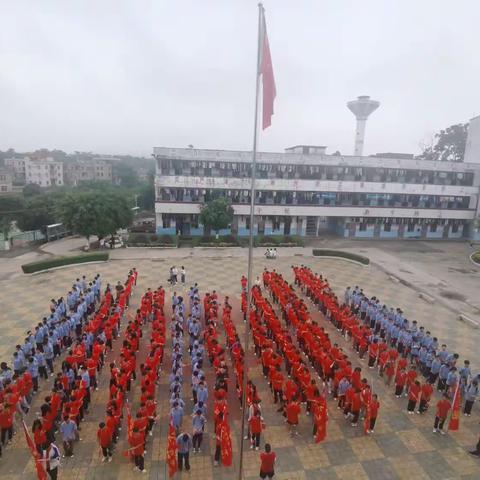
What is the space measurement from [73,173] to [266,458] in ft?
357

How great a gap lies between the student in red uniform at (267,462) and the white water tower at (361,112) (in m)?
47.6

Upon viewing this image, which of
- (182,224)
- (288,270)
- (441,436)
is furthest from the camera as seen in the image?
(182,224)

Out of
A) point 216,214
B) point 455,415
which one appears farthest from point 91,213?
point 455,415

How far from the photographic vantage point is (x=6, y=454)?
8297 mm

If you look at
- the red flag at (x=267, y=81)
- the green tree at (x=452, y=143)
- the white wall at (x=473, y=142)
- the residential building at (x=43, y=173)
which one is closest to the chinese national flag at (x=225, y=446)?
the red flag at (x=267, y=81)

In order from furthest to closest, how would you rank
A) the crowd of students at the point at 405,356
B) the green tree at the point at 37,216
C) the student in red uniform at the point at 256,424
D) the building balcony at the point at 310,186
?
the building balcony at the point at 310,186
the green tree at the point at 37,216
the crowd of students at the point at 405,356
the student in red uniform at the point at 256,424

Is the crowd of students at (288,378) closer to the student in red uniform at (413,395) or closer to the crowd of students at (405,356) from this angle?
the crowd of students at (405,356)

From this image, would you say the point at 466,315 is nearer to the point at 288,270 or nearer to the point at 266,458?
the point at 288,270

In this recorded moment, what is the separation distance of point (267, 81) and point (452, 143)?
6518 centimetres

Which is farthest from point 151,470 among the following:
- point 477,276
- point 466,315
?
point 477,276

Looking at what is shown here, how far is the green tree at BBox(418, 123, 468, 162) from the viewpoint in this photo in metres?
60.2

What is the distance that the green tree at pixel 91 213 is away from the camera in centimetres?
2833

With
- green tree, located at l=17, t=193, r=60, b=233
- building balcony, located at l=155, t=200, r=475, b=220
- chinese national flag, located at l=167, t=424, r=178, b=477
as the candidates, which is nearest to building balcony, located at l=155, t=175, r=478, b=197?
building balcony, located at l=155, t=200, r=475, b=220

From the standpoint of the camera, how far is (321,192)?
3762 centimetres
